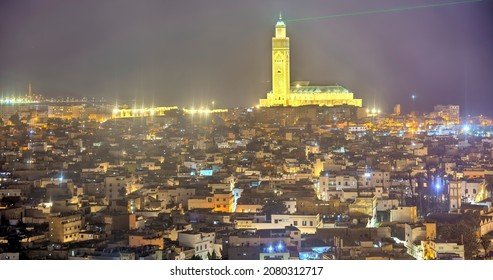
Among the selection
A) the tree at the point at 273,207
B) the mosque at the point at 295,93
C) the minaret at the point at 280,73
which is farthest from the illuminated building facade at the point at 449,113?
the tree at the point at 273,207

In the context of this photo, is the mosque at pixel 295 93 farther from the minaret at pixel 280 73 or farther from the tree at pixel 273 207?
the tree at pixel 273 207

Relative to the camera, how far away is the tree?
8.13 meters

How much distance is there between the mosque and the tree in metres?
13.2

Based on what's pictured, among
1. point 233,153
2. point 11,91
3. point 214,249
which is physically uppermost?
point 11,91

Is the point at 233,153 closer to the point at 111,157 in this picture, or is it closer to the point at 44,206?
the point at 111,157

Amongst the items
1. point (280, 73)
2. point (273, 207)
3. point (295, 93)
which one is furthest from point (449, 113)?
point (273, 207)

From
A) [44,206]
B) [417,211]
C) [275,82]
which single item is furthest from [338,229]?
[275,82]

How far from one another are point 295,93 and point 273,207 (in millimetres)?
15088

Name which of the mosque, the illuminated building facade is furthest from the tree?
the illuminated building facade

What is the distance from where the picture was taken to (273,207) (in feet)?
27.6

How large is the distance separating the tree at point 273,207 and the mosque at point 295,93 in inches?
519

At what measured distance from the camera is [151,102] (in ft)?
68.7

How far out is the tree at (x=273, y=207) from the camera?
26.7ft
